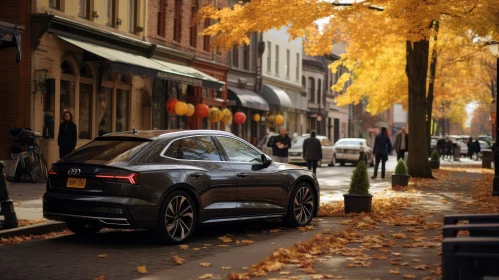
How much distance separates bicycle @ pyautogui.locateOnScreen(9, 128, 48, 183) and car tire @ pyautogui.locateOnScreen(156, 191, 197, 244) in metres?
11.4

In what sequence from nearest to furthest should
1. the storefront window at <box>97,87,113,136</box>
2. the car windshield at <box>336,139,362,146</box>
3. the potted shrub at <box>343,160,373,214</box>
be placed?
the potted shrub at <box>343,160,373,214</box>, the storefront window at <box>97,87,113,136</box>, the car windshield at <box>336,139,362,146</box>

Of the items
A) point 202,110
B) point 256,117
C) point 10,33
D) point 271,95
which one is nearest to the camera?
point 10,33

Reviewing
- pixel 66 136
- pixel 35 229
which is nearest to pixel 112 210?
pixel 35 229

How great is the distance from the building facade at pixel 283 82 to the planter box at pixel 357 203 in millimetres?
33996

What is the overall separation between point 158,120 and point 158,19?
12.7 ft

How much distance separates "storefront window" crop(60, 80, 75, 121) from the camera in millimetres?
25234

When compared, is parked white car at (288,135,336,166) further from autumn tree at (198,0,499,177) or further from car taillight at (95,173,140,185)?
car taillight at (95,173,140,185)

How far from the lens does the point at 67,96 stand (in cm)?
2555

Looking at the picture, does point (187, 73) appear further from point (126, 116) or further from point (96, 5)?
point (96, 5)

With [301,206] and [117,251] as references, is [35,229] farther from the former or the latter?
[301,206]

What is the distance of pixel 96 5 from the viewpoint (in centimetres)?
2689

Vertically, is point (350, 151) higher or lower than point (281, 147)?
lower

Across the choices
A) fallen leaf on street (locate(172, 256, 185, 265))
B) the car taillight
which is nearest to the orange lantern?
the car taillight

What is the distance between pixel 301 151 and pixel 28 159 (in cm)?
1877
